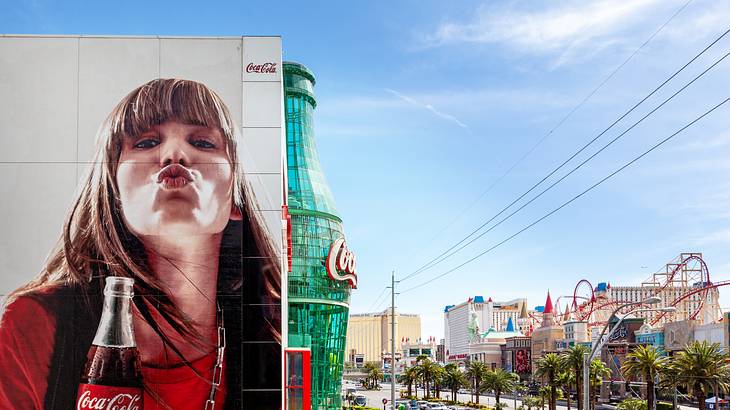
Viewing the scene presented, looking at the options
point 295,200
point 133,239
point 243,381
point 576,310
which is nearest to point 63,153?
point 133,239

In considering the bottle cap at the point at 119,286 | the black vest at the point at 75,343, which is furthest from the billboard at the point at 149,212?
the bottle cap at the point at 119,286

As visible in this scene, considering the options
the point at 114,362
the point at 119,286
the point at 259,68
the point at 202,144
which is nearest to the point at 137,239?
→ the point at 119,286

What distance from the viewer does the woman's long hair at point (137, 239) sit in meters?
30.9

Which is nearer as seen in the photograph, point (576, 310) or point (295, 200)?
point (295, 200)

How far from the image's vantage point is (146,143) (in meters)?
31.6

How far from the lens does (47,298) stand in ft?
101

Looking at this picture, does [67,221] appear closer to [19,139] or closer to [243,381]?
[19,139]

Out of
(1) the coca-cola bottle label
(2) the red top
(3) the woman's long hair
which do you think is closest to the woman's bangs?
(3) the woman's long hair

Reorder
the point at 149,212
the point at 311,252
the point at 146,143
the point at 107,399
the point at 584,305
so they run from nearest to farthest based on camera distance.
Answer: the point at 107,399 < the point at 149,212 < the point at 146,143 < the point at 311,252 < the point at 584,305

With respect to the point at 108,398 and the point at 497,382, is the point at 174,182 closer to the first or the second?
the point at 108,398

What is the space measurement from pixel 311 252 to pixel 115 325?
123ft

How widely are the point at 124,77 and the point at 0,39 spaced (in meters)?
5.09

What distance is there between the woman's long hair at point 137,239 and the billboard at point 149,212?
0.14 ft

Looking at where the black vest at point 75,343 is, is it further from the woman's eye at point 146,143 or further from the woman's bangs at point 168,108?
the woman's bangs at point 168,108
